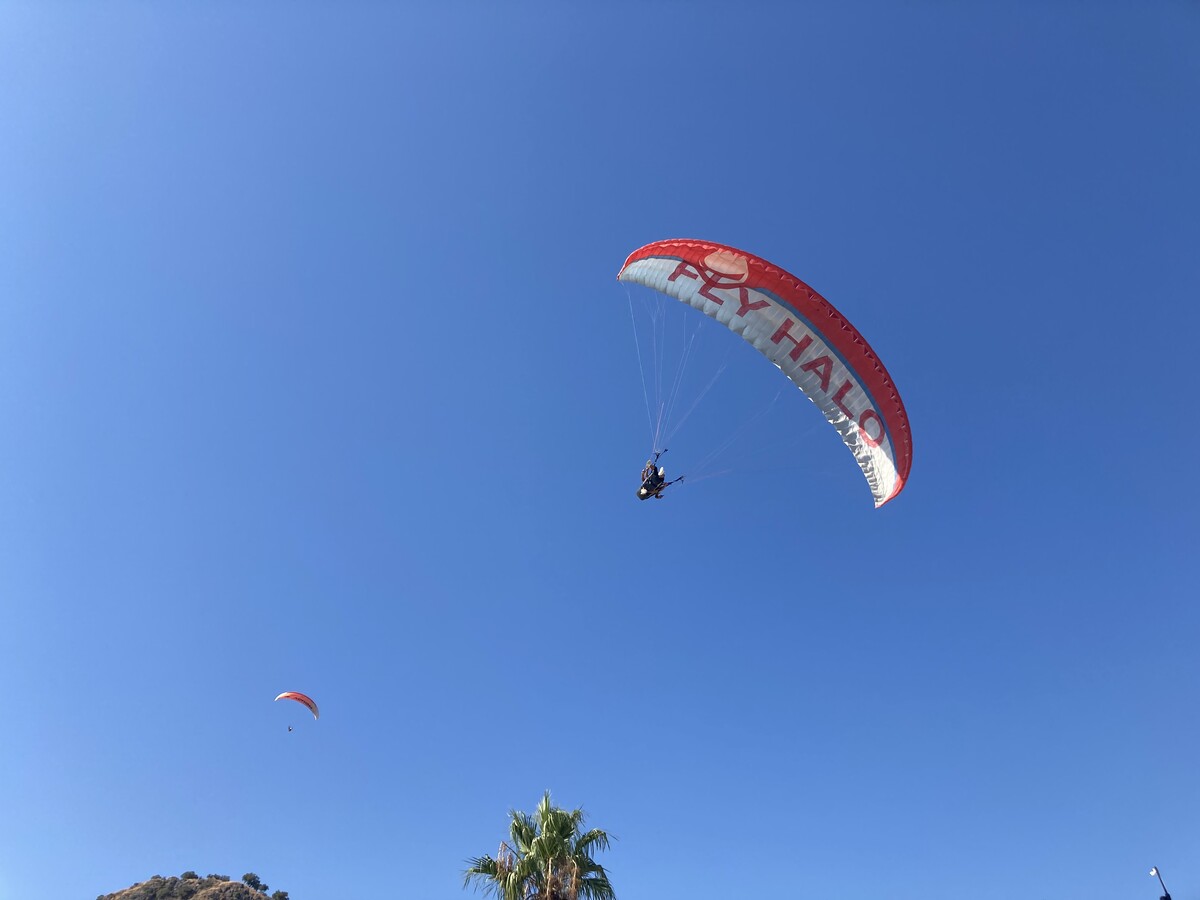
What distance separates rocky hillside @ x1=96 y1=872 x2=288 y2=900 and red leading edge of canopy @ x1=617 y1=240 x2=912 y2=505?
2337 inches

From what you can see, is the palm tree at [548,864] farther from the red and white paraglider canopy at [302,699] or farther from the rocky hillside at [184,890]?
the rocky hillside at [184,890]

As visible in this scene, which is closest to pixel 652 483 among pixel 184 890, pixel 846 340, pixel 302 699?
pixel 846 340

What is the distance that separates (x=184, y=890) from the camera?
55812mm

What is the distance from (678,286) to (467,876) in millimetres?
17504

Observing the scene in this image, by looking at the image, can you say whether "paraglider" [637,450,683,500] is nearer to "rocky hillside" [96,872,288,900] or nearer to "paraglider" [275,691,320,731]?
"paraglider" [275,691,320,731]

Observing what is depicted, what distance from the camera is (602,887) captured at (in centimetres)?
1345

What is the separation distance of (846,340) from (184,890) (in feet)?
217

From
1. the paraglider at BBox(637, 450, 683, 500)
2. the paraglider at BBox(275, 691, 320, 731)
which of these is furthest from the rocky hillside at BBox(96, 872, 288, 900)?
the paraglider at BBox(637, 450, 683, 500)

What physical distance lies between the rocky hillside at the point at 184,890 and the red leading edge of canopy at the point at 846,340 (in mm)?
59360

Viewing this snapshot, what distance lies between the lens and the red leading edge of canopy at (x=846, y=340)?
20953mm

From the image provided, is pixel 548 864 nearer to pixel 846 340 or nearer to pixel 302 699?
pixel 846 340

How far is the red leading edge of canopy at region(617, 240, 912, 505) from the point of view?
2095cm

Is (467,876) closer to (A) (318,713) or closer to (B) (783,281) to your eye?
(B) (783,281)

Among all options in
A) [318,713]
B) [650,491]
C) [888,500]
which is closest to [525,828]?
[650,491]
